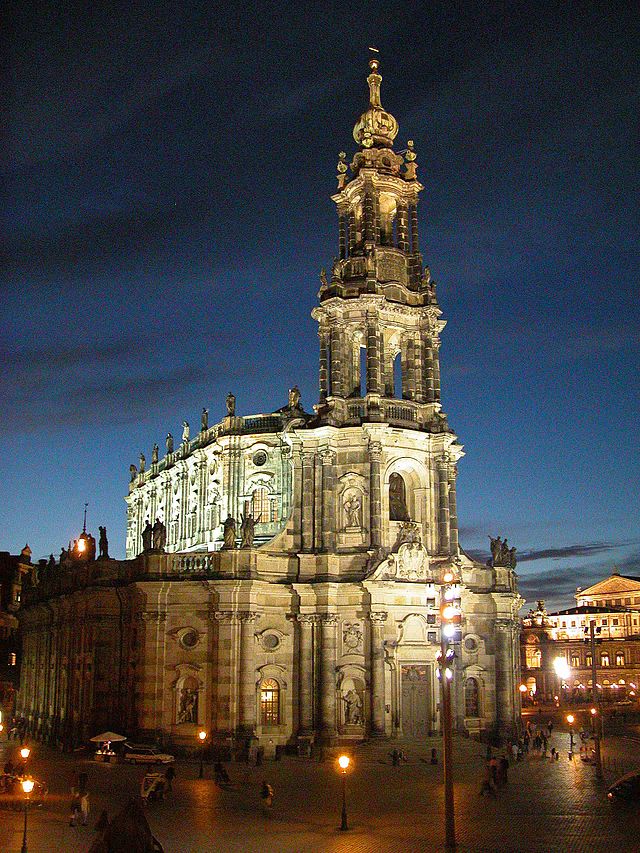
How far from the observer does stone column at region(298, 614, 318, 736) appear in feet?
179

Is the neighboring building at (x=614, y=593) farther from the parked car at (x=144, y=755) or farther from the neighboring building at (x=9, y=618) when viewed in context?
the parked car at (x=144, y=755)

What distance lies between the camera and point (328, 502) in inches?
2271

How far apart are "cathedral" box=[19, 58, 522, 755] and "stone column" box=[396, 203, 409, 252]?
186 millimetres

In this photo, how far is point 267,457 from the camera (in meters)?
67.1

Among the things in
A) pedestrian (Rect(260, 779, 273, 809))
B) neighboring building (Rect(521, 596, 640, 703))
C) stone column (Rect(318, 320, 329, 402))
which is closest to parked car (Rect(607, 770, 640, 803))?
pedestrian (Rect(260, 779, 273, 809))

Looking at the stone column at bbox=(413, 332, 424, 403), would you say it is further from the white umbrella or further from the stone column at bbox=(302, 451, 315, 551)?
the white umbrella

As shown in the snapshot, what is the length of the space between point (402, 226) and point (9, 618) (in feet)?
237

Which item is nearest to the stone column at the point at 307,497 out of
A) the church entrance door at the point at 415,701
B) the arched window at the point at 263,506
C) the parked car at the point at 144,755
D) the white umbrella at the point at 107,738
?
the arched window at the point at 263,506

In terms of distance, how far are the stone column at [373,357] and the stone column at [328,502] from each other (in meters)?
4.88

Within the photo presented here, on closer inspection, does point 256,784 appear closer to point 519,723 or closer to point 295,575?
point 295,575

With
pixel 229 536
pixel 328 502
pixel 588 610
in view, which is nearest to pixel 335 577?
pixel 328 502

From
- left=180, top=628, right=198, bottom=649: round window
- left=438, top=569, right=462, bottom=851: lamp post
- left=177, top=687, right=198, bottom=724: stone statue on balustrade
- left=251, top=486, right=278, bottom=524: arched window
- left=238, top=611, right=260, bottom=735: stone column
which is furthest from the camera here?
left=251, top=486, right=278, bottom=524: arched window

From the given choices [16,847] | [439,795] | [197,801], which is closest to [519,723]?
[439,795]

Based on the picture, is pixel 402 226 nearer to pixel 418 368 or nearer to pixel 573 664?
pixel 418 368
